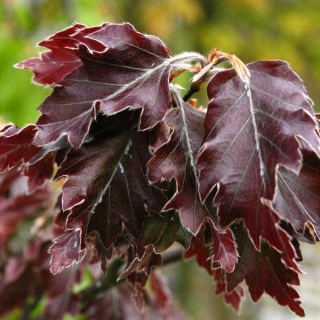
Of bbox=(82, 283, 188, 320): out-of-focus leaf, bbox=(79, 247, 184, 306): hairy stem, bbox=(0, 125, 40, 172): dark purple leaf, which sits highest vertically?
bbox=(0, 125, 40, 172): dark purple leaf

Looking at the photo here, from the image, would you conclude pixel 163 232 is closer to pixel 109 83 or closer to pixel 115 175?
pixel 115 175

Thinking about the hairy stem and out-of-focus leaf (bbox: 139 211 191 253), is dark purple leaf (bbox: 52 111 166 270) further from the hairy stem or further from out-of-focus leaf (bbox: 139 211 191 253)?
the hairy stem

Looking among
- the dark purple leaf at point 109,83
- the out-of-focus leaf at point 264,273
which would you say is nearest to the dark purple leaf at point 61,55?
the dark purple leaf at point 109,83

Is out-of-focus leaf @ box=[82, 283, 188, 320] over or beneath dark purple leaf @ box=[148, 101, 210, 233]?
beneath

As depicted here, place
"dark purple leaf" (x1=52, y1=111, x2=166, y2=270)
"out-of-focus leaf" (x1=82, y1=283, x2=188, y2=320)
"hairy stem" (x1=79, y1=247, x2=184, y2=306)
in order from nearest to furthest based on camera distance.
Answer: "dark purple leaf" (x1=52, y1=111, x2=166, y2=270) < "hairy stem" (x1=79, y1=247, x2=184, y2=306) < "out-of-focus leaf" (x1=82, y1=283, x2=188, y2=320)

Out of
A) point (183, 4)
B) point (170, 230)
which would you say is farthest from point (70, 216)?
point (183, 4)

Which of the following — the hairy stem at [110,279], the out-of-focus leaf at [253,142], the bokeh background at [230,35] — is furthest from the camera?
the bokeh background at [230,35]

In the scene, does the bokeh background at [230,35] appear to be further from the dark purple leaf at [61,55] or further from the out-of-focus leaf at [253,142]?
the out-of-focus leaf at [253,142]

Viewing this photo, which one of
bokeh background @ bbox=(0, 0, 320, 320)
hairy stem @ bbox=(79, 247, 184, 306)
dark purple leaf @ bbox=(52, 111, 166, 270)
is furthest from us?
bokeh background @ bbox=(0, 0, 320, 320)

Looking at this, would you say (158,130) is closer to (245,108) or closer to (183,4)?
(245,108)

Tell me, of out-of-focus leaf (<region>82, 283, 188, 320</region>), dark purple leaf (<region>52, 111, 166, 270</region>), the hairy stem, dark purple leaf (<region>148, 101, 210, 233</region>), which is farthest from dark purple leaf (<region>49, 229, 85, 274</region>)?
out-of-focus leaf (<region>82, 283, 188, 320</region>)
